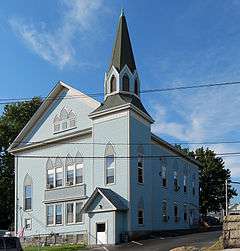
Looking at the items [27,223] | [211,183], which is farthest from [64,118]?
[211,183]

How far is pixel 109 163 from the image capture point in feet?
139

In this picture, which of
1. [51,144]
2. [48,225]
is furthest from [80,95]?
[48,225]

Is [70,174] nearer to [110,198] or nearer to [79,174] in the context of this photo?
[79,174]

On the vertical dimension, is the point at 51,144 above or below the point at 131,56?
below

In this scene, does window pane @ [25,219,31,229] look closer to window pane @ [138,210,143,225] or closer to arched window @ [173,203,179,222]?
window pane @ [138,210,143,225]

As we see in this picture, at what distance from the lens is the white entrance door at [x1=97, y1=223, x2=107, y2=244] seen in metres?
39.8

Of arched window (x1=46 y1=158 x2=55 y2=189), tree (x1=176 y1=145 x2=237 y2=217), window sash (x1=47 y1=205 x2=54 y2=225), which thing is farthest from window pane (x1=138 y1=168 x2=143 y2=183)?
tree (x1=176 y1=145 x2=237 y2=217)

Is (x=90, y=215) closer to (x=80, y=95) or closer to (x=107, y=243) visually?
(x=107, y=243)

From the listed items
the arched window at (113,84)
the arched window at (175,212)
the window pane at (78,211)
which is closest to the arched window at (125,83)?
the arched window at (113,84)

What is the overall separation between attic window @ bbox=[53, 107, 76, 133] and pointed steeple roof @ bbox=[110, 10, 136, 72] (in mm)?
5806

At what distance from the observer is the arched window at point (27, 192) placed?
49844 mm

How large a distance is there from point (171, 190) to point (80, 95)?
41.7 feet

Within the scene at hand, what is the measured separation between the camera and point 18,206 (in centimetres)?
5072

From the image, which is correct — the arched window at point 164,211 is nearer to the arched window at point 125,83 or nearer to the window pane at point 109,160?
the window pane at point 109,160
